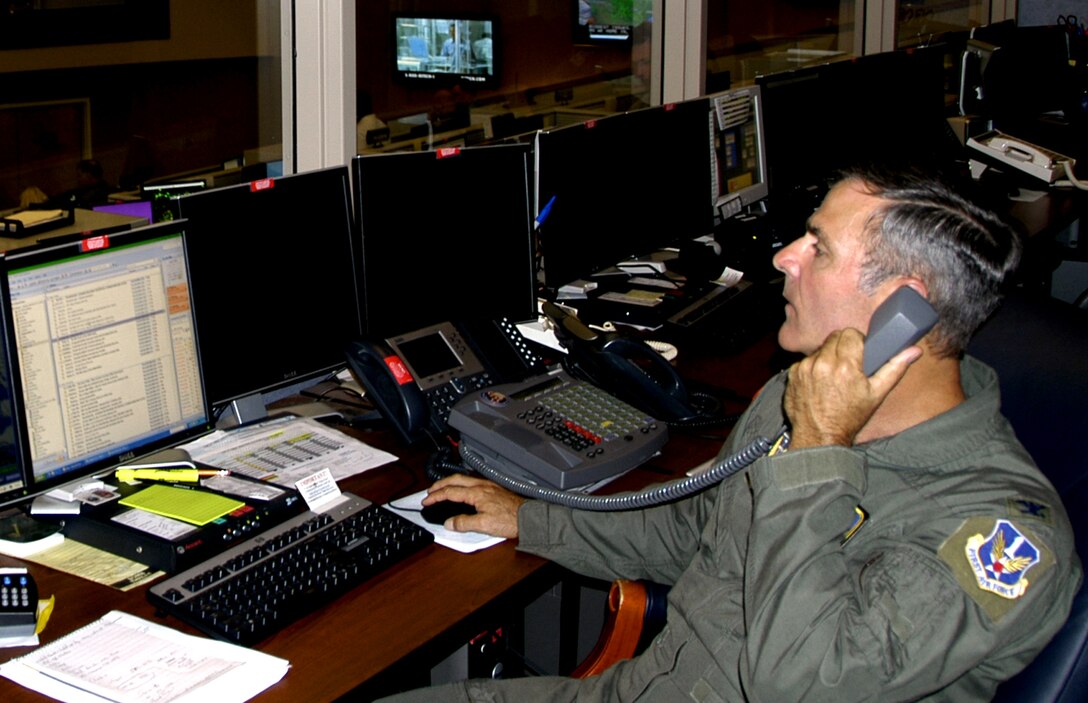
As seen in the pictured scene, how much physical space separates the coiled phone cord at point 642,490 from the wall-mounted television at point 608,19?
9.73 ft

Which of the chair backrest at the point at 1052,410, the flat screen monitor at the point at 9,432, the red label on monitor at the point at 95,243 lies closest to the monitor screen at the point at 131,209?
the red label on monitor at the point at 95,243

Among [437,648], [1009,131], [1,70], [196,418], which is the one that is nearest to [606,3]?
[1009,131]

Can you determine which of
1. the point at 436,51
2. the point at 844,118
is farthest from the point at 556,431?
the point at 436,51

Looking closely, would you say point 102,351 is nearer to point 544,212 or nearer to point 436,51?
point 544,212

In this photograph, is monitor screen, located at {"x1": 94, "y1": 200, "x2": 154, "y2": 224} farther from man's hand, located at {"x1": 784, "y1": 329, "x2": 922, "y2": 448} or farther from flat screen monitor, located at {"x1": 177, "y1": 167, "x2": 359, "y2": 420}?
man's hand, located at {"x1": 784, "y1": 329, "x2": 922, "y2": 448}

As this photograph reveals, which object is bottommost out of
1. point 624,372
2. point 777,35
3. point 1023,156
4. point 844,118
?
point 624,372

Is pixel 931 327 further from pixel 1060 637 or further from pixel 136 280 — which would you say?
pixel 136 280

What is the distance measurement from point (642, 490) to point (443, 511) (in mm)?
312

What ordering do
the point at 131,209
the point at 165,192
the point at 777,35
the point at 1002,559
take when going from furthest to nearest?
the point at 777,35 < the point at 131,209 < the point at 165,192 < the point at 1002,559

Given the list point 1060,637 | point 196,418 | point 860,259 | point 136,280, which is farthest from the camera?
point 196,418

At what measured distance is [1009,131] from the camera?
531 cm

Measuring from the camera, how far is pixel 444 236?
8.11 feet

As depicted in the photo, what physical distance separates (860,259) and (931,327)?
0.49 feet

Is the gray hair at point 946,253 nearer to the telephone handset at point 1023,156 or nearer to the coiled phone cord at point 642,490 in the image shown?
the coiled phone cord at point 642,490
